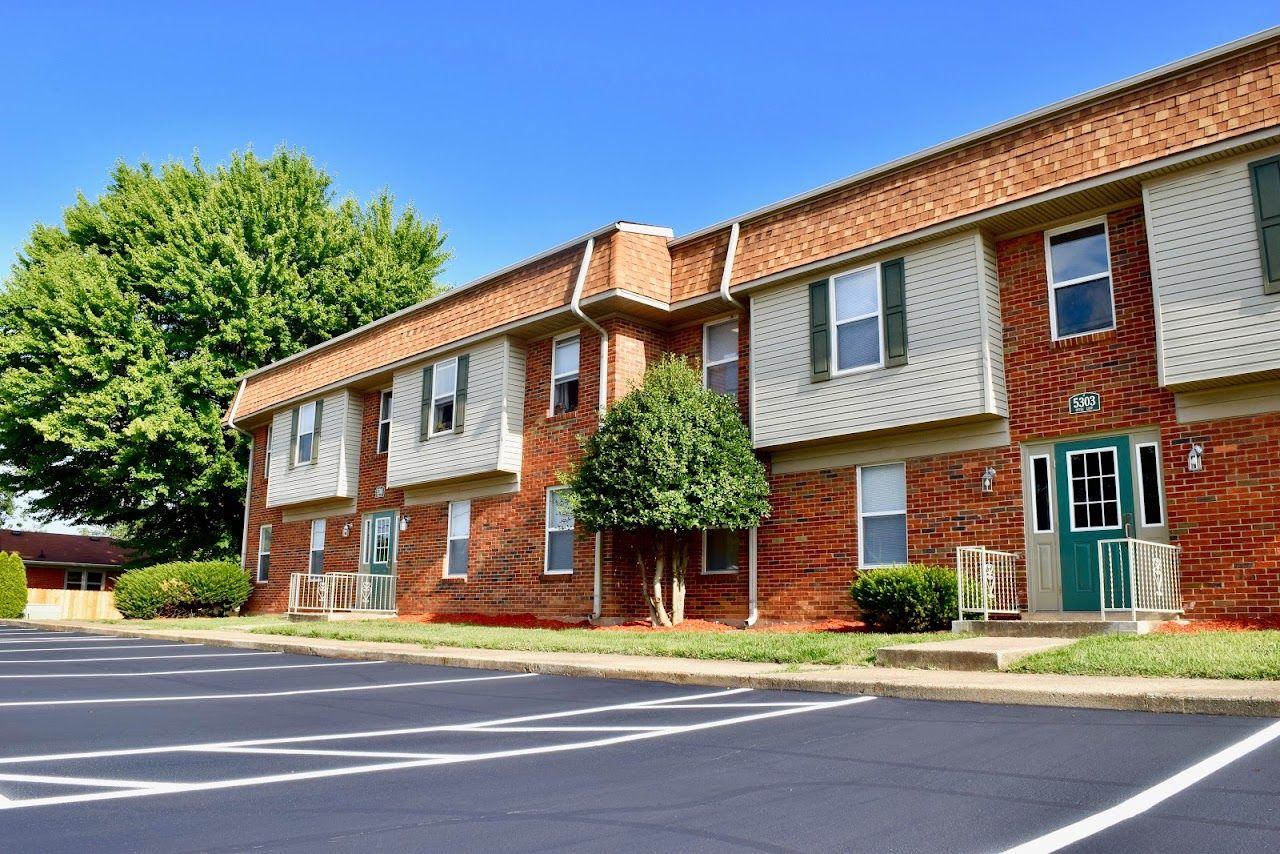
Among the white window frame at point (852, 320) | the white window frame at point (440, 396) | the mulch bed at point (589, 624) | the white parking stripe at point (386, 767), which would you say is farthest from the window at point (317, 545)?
the white parking stripe at point (386, 767)

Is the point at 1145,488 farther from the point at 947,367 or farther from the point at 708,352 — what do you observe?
the point at 708,352

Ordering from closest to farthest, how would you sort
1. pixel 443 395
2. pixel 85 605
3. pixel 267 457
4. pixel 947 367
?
pixel 947 367 < pixel 443 395 < pixel 267 457 < pixel 85 605

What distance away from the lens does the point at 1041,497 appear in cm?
1361

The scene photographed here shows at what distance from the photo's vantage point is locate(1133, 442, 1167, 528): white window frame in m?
12.5

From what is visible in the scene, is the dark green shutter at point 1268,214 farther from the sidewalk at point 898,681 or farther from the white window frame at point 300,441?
the white window frame at point 300,441

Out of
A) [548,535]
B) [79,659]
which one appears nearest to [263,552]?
[548,535]

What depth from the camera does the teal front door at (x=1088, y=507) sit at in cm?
1284

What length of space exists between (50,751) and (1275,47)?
1377 centimetres

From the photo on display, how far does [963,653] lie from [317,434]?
20.3m

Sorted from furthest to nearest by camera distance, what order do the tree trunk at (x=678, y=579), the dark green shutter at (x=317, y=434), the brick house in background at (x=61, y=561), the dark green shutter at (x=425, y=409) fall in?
1. the brick house in background at (x=61, y=561)
2. the dark green shutter at (x=317, y=434)
3. the dark green shutter at (x=425, y=409)
4. the tree trunk at (x=678, y=579)

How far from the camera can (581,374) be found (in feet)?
62.5

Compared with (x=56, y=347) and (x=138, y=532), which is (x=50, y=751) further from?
(x=138, y=532)

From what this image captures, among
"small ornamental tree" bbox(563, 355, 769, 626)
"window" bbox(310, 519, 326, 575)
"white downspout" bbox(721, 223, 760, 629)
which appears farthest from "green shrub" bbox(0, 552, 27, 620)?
"white downspout" bbox(721, 223, 760, 629)

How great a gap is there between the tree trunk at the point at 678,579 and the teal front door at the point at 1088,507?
19.5 feet
